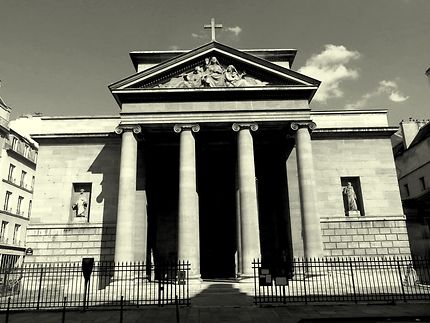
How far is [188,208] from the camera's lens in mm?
24453

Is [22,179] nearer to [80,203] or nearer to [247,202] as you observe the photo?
[80,203]

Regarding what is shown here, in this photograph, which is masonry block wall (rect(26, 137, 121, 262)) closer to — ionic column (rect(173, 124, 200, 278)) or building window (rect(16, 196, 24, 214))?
ionic column (rect(173, 124, 200, 278))

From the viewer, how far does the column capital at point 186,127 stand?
86.2 ft

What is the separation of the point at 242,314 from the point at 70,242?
18.1 meters

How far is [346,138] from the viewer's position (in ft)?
101

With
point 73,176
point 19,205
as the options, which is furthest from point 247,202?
point 19,205

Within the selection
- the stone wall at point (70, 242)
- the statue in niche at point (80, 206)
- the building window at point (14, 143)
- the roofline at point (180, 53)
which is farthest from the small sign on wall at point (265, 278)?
the building window at point (14, 143)

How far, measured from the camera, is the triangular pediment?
26641mm

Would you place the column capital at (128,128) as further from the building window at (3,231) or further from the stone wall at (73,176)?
the building window at (3,231)

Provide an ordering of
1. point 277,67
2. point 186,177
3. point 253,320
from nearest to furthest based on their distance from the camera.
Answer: point 253,320 < point 186,177 < point 277,67

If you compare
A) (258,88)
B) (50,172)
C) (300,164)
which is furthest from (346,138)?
(50,172)

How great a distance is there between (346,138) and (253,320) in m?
21.4

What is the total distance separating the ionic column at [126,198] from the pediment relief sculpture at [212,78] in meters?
4.41

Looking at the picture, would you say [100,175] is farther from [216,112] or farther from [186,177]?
[216,112]
